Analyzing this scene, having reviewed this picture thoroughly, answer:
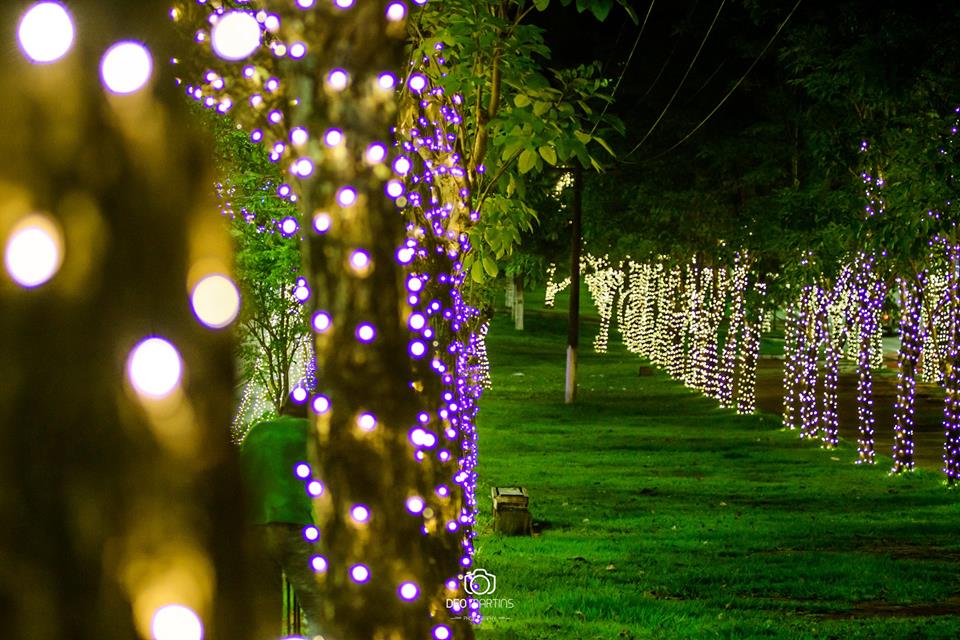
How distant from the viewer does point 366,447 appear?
294 centimetres

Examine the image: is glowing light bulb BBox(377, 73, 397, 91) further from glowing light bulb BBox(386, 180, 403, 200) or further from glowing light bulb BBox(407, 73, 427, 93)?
glowing light bulb BBox(407, 73, 427, 93)

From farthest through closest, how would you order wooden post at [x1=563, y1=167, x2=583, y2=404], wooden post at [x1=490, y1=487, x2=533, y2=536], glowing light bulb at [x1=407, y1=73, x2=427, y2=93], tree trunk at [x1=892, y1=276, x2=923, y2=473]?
1. wooden post at [x1=563, y1=167, x2=583, y2=404]
2. tree trunk at [x1=892, y1=276, x2=923, y2=473]
3. wooden post at [x1=490, y1=487, x2=533, y2=536]
4. glowing light bulb at [x1=407, y1=73, x2=427, y2=93]

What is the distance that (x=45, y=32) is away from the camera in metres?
1.39

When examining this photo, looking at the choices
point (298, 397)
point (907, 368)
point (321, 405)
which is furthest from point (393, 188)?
point (907, 368)

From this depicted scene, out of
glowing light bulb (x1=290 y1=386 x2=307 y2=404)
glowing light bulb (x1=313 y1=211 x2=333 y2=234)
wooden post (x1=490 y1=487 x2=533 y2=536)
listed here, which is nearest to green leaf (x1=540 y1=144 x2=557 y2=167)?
glowing light bulb (x1=290 y1=386 x2=307 y2=404)

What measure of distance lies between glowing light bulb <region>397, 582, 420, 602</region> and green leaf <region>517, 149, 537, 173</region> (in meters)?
3.94

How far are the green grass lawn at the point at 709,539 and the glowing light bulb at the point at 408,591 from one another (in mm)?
6092

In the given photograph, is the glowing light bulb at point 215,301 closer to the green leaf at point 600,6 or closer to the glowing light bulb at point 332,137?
the glowing light bulb at point 332,137

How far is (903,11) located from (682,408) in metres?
20.8

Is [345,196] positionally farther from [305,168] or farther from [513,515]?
[513,515]

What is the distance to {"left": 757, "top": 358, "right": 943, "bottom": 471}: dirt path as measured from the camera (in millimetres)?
23812

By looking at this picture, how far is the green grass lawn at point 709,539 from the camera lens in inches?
392

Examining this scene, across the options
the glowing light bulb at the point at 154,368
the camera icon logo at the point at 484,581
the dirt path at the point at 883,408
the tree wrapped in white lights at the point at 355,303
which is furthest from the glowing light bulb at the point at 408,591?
the dirt path at the point at 883,408

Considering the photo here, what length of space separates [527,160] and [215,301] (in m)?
5.41
